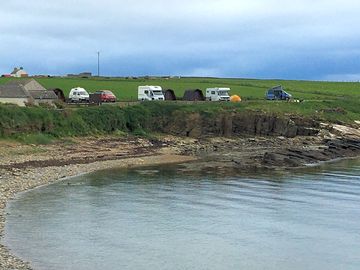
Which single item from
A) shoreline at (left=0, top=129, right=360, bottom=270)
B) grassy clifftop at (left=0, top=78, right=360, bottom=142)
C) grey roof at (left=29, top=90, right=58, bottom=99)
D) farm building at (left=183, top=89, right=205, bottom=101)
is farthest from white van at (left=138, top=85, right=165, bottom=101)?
shoreline at (left=0, top=129, right=360, bottom=270)

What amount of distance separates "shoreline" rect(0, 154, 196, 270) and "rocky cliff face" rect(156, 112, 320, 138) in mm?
14917

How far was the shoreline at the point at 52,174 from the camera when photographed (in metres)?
23.6

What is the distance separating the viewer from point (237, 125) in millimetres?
83000

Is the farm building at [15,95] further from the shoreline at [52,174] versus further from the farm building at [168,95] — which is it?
the farm building at [168,95]

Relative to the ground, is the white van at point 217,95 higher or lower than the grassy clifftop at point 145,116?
higher

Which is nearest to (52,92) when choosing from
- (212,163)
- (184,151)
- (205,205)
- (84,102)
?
(84,102)

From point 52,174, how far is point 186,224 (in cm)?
1861

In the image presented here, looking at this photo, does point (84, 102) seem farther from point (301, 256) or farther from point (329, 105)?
point (301, 256)

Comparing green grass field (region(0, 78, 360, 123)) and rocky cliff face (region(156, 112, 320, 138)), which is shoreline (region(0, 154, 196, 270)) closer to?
rocky cliff face (region(156, 112, 320, 138))

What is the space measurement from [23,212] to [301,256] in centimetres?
1491

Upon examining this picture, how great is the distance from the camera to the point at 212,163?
60.2 meters

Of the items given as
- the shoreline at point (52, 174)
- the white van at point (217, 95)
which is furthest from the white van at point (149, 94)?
the shoreline at point (52, 174)

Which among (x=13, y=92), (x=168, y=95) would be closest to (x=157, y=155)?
(x=13, y=92)

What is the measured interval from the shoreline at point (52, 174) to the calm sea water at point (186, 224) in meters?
0.65
